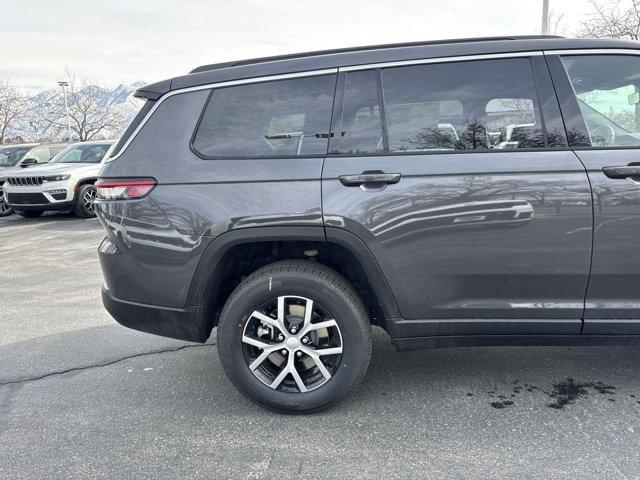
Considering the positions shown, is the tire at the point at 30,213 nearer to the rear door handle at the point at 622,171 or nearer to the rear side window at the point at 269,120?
the rear side window at the point at 269,120

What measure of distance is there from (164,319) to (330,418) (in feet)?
3.51

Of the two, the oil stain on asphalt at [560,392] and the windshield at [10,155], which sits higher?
the windshield at [10,155]

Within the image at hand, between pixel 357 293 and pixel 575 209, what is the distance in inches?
47.0

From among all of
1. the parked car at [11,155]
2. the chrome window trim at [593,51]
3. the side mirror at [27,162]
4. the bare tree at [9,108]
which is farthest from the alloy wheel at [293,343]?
the bare tree at [9,108]

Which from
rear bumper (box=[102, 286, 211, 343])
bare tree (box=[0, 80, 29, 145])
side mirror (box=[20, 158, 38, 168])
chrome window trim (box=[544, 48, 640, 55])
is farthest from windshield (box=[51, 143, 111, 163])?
bare tree (box=[0, 80, 29, 145])

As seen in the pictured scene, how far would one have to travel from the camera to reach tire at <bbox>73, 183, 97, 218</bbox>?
35.4 feet

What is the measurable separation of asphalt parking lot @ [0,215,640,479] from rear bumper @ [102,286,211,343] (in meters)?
0.45

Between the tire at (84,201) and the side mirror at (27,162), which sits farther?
the side mirror at (27,162)

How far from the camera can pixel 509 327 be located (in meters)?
2.69

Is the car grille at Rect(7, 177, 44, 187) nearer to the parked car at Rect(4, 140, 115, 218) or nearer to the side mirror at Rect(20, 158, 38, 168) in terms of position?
the parked car at Rect(4, 140, 115, 218)

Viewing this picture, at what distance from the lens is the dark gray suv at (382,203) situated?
258 cm

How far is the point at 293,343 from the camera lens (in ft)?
9.12

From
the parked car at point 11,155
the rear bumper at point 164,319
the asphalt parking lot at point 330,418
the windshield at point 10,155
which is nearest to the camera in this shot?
the asphalt parking lot at point 330,418

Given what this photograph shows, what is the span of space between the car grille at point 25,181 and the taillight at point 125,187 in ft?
29.2
